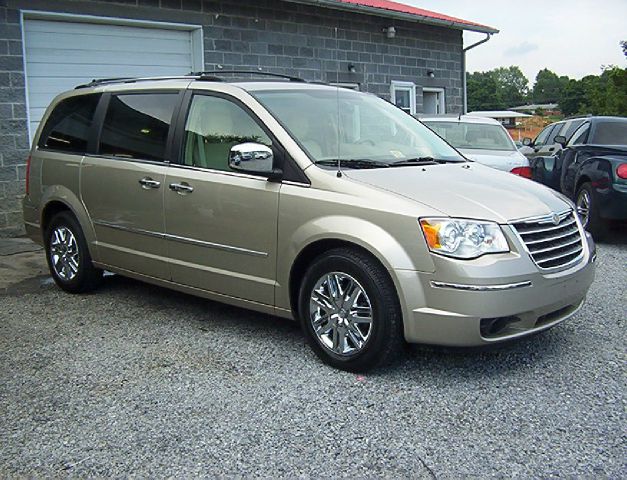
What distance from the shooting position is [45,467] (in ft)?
10.7

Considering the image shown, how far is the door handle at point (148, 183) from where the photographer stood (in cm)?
537

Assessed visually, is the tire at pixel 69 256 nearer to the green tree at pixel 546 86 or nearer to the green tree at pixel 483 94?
the green tree at pixel 483 94

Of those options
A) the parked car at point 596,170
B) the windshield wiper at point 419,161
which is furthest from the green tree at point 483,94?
the windshield wiper at point 419,161

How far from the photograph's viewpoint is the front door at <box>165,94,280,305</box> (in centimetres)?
470

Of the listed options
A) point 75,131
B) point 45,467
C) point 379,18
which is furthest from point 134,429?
point 379,18

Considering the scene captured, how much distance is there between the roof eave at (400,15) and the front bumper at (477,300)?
9147 millimetres

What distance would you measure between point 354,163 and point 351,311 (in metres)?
1.04

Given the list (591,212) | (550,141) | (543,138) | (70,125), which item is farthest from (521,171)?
(70,125)

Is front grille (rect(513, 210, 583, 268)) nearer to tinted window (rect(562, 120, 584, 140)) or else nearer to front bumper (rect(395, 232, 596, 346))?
front bumper (rect(395, 232, 596, 346))

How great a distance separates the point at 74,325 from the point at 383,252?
2747 millimetres

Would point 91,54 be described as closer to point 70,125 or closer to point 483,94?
point 70,125

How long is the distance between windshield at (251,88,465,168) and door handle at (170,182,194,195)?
31.8 inches

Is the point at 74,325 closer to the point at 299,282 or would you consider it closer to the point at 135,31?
the point at 299,282

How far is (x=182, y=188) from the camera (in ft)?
16.9
